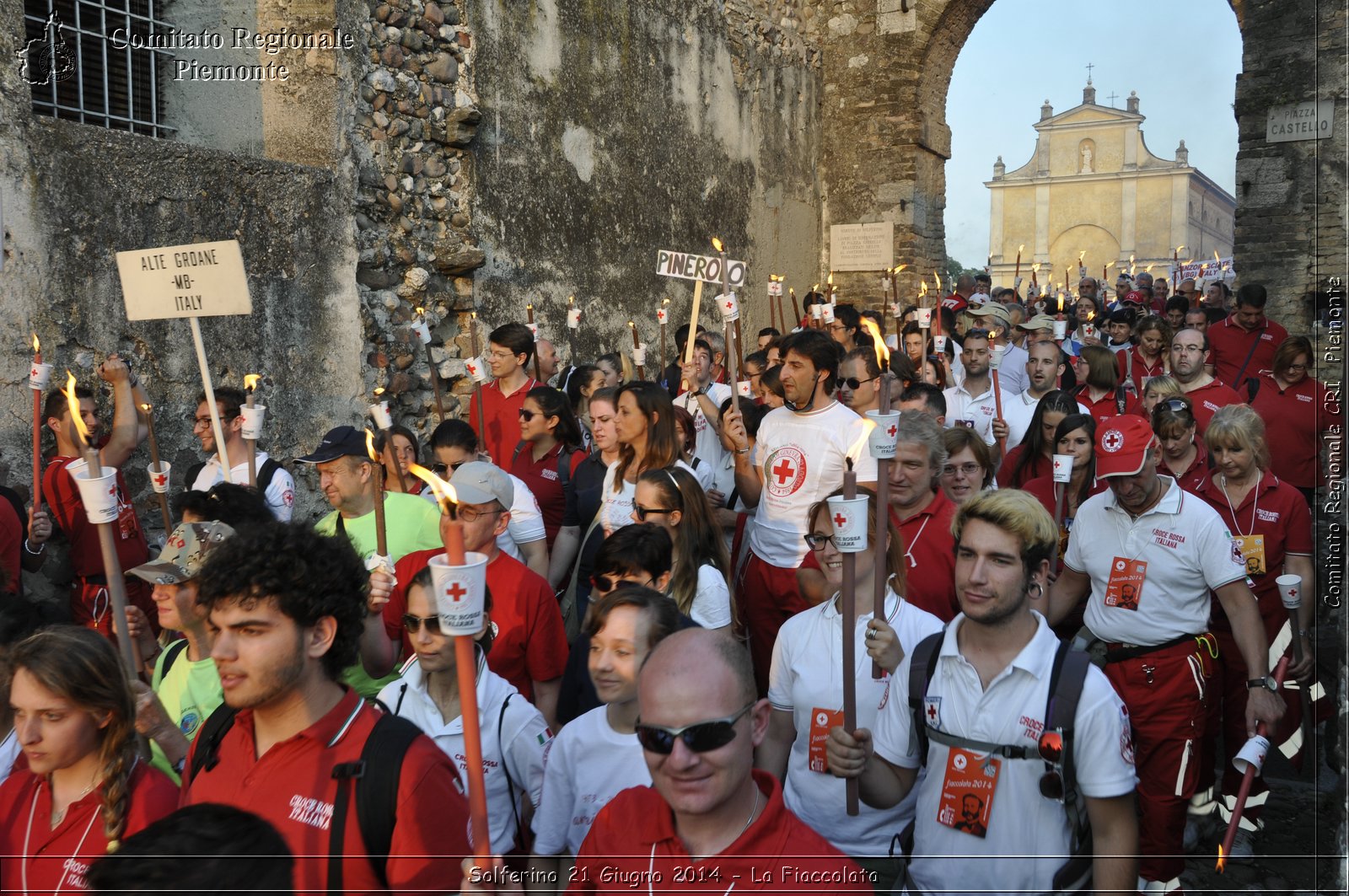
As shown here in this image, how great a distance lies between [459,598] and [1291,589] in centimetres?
354

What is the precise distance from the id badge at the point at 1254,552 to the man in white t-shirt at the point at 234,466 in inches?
165

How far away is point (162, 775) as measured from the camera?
2.76m

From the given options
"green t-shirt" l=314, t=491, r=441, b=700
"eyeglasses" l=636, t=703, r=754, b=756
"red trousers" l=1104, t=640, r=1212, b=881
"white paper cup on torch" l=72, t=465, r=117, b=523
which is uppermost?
"white paper cup on torch" l=72, t=465, r=117, b=523

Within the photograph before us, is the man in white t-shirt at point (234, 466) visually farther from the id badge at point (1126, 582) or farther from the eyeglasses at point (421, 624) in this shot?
the id badge at point (1126, 582)

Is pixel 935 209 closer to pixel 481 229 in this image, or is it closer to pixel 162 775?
pixel 481 229

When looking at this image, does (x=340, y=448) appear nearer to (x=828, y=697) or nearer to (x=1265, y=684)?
(x=828, y=697)

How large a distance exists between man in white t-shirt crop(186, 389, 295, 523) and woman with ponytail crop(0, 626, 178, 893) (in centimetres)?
243

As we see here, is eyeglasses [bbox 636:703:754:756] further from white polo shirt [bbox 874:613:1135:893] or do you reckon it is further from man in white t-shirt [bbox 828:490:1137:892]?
white polo shirt [bbox 874:613:1135:893]

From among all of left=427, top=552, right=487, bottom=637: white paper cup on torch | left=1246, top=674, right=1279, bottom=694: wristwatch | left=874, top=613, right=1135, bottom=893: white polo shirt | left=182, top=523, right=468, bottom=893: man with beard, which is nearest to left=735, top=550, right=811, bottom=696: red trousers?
left=1246, top=674, right=1279, bottom=694: wristwatch

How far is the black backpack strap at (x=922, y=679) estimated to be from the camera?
3146 mm

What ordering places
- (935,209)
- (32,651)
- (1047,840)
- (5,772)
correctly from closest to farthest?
(32,651) → (1047,840) → (5,772) → (935,209)

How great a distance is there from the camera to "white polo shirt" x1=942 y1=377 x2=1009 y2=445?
293 inches

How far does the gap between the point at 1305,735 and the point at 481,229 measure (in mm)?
6868

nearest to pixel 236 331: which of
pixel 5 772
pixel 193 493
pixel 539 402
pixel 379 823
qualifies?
pixel 539 402
